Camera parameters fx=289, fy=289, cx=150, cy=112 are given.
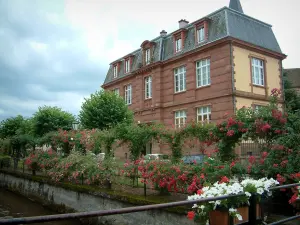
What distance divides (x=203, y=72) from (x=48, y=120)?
12.1m

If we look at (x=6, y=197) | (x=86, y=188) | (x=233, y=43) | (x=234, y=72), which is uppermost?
(x=233, y=43)

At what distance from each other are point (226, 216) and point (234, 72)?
17.1 metres

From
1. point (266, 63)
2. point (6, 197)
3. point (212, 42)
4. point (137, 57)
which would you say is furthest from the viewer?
point (137, 57)

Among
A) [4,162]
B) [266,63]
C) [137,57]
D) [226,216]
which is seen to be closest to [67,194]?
[226,216]

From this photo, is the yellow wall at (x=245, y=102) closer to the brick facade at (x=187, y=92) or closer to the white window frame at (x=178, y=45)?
the brick facade at (x=187, y=92)

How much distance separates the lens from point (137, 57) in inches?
1133

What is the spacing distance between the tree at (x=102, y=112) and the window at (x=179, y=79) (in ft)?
17.9

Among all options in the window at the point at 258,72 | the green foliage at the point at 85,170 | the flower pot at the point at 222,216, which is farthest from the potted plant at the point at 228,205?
the window at the point at 258,72

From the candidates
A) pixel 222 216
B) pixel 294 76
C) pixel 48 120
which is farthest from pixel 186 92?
pixel 294 76

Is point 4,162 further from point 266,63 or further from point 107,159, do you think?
point 266,63

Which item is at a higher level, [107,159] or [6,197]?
[107,159]

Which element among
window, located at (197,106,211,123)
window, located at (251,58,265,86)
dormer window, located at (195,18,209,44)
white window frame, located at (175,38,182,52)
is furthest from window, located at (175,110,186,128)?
window, located at (251,58,265,86)

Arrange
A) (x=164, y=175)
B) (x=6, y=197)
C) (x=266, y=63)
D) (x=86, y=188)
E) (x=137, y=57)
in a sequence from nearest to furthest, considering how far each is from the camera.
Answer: (x=164, y=175), (x=86, y=188), (x=6, y=197), (x=266, y=63), (x=137, y=57)

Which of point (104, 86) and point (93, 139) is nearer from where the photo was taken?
point (93, 139)
